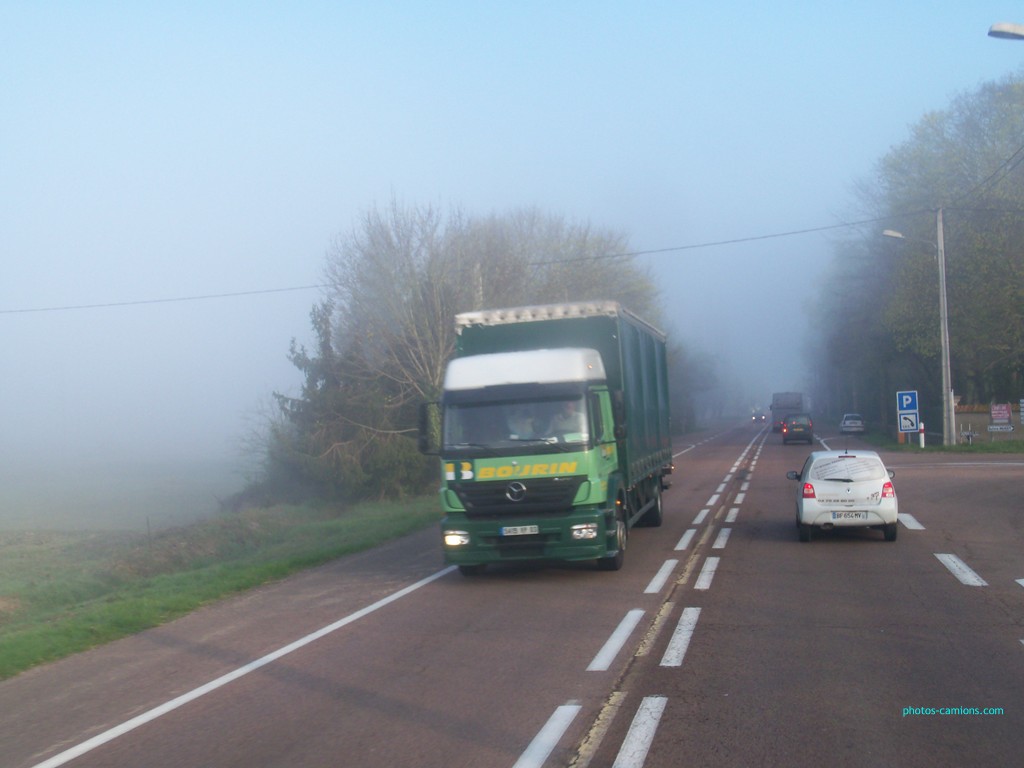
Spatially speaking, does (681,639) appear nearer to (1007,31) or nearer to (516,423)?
(516,423)

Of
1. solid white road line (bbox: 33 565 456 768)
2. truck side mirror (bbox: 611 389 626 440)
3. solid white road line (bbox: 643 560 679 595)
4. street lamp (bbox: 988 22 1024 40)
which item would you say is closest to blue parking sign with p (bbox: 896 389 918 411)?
street lamp (bbox: 988 22 1024 40)

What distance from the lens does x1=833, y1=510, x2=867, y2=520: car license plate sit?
48.2ft

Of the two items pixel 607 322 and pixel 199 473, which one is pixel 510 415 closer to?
pixel 607 322

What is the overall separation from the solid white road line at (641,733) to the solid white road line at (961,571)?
6.23 metres

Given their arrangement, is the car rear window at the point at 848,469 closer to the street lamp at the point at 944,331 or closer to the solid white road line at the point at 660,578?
the solid white road line at the point at 660,578

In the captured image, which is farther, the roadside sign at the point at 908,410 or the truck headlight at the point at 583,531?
the roadside sign at the point at 908,410

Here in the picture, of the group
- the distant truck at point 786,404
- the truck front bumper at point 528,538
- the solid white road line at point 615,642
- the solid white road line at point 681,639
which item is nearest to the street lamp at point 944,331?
the distant truck at point 786,404

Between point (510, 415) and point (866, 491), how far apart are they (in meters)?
6.00

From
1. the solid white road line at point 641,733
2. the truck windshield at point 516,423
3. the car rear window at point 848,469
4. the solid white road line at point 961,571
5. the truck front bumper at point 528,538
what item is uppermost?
the truck windshield at point 516,423

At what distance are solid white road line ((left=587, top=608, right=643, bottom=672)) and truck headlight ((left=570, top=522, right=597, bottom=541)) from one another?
1.98 metres

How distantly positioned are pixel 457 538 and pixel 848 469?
21.9 feet

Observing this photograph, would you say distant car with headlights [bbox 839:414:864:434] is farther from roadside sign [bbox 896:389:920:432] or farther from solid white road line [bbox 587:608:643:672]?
solid white road line [bbox 587:608:643:672]

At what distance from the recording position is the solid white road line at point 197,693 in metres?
6.12

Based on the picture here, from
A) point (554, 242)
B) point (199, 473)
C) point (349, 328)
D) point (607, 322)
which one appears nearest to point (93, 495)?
point (199, 473)
